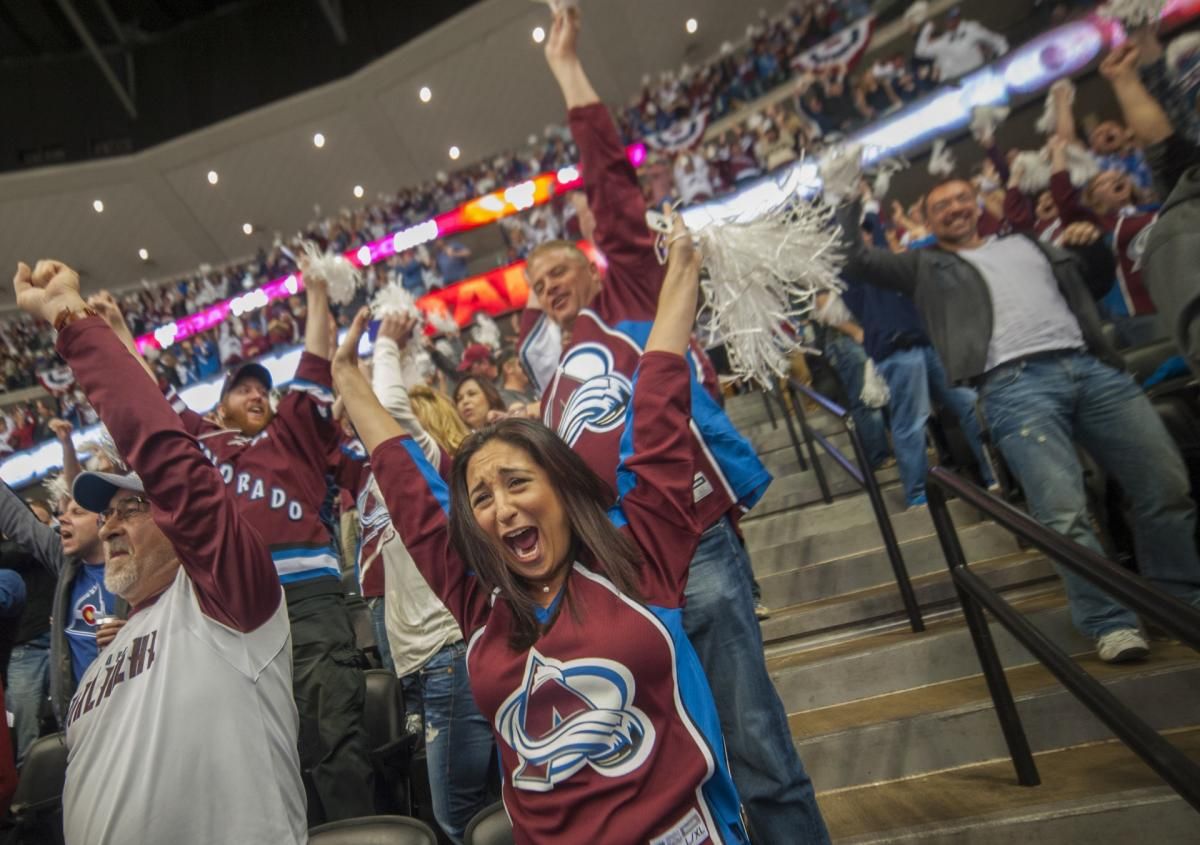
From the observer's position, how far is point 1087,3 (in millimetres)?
8680

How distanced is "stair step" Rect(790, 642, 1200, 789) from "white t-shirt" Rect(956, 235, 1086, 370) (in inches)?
40.3

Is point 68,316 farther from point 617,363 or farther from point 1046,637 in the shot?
point 1046,637

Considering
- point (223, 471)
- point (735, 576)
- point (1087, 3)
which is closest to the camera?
point (735, 576)

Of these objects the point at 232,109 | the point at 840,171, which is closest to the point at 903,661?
the point at 840,171

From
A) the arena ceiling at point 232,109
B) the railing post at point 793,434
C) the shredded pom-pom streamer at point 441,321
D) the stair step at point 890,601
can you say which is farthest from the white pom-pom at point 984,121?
the arena ceiling at point 232,109

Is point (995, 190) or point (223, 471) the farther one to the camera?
point (995, 190)

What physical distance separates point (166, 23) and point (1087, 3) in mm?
20494

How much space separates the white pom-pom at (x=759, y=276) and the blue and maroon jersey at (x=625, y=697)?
581 millimetres

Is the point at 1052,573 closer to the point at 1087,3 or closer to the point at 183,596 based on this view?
the point at 183,596

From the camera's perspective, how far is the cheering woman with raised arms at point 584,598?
1213 mm

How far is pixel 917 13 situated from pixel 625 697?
11.7m

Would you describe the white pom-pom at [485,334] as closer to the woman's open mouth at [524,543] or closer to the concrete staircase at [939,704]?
the concrete staircase at [939,704]

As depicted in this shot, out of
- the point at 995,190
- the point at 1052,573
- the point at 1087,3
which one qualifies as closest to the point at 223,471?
the point at 1052,573

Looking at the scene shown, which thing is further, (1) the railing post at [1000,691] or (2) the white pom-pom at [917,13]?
(2) the white pom-pom at [917,13]
